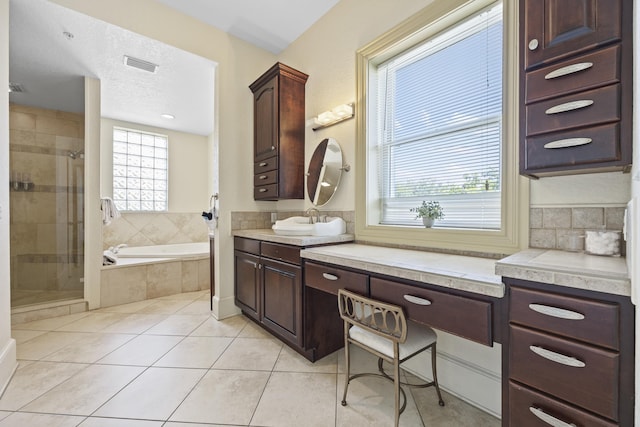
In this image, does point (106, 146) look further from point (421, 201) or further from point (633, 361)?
point (633, 361)

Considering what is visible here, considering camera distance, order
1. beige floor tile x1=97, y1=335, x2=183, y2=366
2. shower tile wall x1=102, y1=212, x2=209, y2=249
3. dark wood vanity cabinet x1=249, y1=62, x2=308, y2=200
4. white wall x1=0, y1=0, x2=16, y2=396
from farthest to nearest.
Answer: shower tile wall x1=102, y1=212, x2=209, y2=249 → dark wood vanity cabinet x1=249, y1=62, x2=308, y2=200 → beige floor tile x1=97, y1=335, x2=183, y2=366 → white wall x1=0, y1=0, x2=16, y2=396

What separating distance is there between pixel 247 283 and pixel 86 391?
4.25 feet

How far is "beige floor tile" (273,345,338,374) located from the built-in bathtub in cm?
225

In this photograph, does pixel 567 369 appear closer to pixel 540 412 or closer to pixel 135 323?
pixel 540 412

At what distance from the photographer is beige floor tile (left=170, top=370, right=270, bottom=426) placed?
1.48m

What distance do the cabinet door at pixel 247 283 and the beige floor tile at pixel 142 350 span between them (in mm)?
613

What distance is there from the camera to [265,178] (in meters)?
2.88

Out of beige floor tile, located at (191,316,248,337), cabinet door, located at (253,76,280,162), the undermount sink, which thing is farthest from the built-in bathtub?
the undermount sink

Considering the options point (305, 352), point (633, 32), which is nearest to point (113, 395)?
point (305, 352)

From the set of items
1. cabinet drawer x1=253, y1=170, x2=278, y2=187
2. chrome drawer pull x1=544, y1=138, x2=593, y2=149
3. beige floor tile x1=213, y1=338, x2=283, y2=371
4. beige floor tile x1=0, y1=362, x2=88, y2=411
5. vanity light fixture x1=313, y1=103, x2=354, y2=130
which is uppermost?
vanity light fixture x1=313, y1=103, x2=354, y2=130

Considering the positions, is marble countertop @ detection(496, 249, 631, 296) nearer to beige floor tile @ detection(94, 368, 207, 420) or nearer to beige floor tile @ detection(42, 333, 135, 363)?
beige floor tile @ detection(94, 368, 207, 420)

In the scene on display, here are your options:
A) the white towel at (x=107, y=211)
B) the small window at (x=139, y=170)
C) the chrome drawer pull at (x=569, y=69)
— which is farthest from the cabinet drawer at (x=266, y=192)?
the small window at (x=139, y=170)

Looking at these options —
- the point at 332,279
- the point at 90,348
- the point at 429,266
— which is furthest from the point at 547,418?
the point at 90,348

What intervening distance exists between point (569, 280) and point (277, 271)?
178 cm
